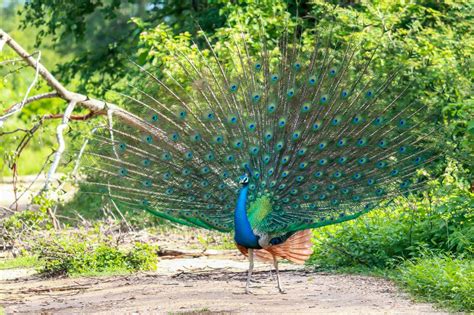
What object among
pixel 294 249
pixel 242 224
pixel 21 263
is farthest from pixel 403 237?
pixel 21 263

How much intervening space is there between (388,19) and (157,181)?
6.68 metres

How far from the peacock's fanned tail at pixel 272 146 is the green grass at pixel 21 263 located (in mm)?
3007

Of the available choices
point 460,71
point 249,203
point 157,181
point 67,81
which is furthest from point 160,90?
point 67,81

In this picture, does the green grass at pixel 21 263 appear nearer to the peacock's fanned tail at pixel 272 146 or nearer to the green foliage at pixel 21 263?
the green foliage at pixel 21 263

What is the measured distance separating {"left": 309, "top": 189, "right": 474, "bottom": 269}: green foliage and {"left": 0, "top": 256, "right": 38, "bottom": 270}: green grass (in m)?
3.82

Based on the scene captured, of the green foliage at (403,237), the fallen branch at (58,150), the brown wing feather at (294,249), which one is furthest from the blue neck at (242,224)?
the fallen branch at (58,150)

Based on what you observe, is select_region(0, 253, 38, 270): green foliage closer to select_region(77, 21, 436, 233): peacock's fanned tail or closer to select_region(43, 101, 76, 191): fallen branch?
select_region(43, 101, 76, 191): fallen branch

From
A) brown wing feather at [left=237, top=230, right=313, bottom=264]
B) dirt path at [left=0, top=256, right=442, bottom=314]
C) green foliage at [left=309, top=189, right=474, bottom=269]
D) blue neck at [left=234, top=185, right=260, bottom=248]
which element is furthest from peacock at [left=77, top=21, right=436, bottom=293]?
green foliage at [left=309, top=189, right=474, bottom=269]

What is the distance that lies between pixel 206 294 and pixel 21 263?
13.7 ft

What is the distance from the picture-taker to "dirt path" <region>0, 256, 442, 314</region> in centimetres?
812

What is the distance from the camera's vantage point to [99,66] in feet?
61.8

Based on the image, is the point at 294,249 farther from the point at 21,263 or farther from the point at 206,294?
the point at 21,263

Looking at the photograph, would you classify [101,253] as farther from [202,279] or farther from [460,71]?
[460,71]

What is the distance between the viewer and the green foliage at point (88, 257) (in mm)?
10805
